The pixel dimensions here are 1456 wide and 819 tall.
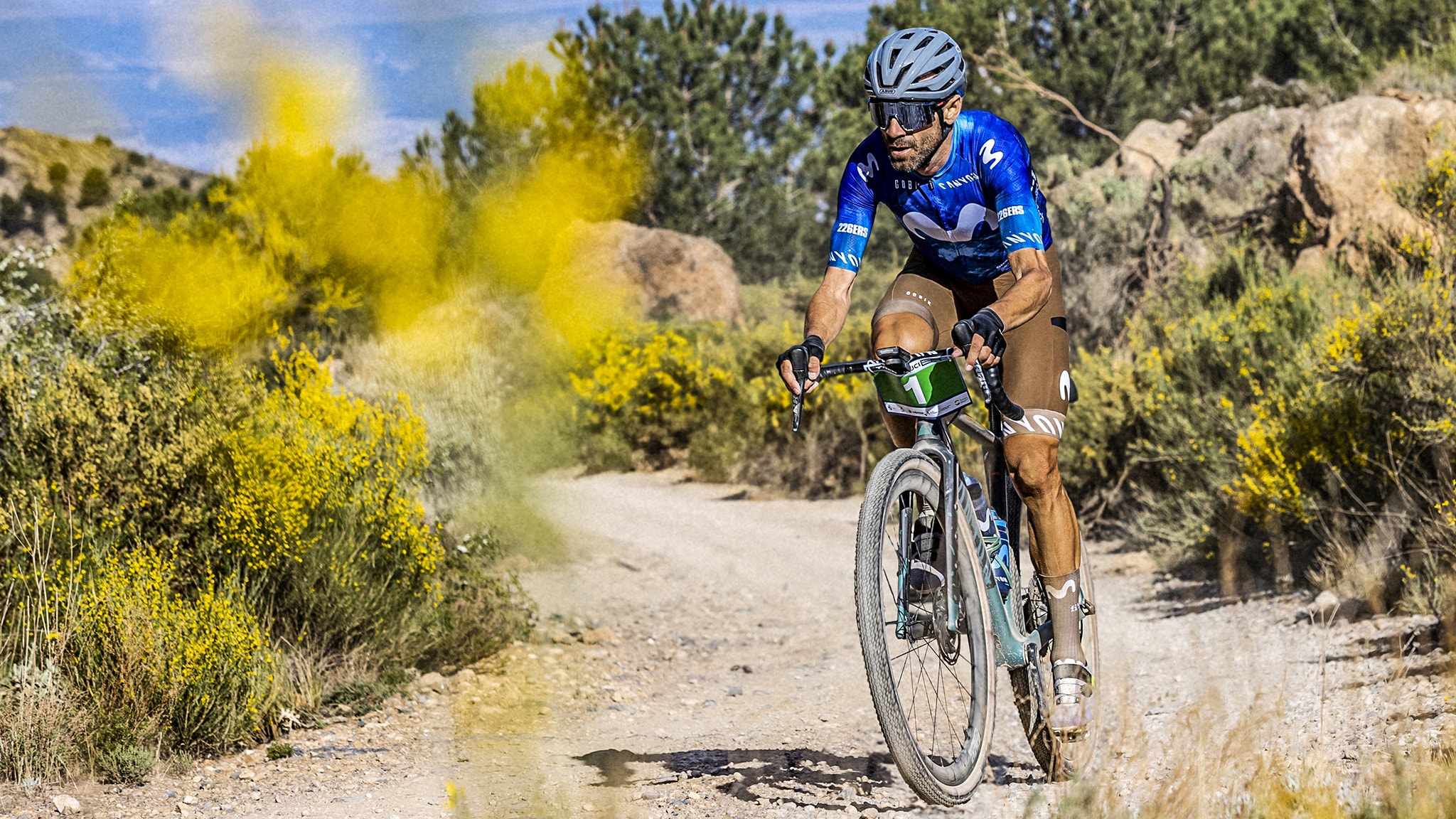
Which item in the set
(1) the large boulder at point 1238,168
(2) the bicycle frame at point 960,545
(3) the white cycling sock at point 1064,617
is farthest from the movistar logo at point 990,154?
(1) the large boulder at point 1238,168

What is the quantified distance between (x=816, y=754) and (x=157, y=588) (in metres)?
Result: 2.34

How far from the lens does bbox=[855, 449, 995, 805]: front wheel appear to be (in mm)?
3006

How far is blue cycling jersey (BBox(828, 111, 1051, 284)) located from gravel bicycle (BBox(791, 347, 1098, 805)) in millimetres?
413

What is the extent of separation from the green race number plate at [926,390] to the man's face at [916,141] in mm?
627

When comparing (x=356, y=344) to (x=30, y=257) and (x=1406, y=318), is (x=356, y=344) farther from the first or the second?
(x=1406, y=318)

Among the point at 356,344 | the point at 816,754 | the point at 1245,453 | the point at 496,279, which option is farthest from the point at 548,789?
the point at 496,279

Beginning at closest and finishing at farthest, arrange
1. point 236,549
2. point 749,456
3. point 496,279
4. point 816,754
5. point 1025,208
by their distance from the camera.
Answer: point 1025,208
point 816,754
point 236,549
point 749,456
point 496,279

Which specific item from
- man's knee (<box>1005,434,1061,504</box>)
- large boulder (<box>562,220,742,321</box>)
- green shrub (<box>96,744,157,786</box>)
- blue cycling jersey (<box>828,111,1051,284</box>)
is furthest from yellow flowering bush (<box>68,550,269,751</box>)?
large boulder (<box>562,220,742,321</box>)

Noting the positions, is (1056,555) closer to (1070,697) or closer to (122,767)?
(1070,697)

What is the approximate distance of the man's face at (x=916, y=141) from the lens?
3.41 m

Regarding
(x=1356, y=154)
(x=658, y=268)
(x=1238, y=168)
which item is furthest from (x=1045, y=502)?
(x=658, y=268)

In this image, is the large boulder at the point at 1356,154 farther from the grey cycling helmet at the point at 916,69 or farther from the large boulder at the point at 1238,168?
the grey cycling helmet at the point at 916,69

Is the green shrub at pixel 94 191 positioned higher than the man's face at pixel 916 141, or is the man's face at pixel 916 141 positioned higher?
the green shrub at pixel 94 191

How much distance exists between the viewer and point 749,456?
14094mm
